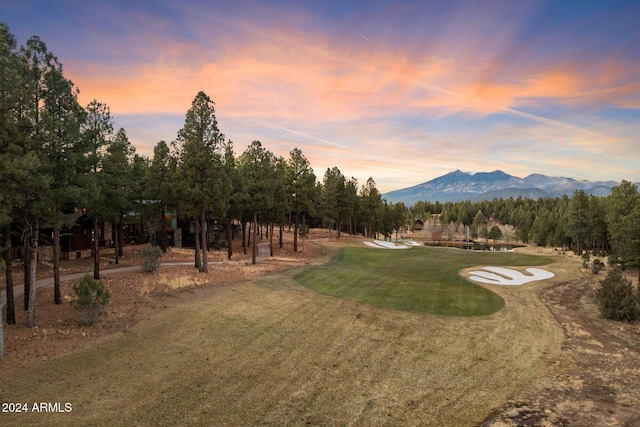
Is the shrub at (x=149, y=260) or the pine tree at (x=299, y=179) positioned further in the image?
the pine tree at (x=299, y=179)

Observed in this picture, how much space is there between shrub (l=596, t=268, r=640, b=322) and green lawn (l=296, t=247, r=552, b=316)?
6.01 metres

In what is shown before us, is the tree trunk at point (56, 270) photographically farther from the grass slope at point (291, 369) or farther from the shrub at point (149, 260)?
the shrub at point (149, 260)

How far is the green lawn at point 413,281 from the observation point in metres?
21.8

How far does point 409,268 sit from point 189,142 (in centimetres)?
2401

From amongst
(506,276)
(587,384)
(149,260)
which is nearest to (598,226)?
(506,276)

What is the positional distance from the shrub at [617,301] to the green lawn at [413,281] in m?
6.01

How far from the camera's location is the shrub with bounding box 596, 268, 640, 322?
21.0 metres

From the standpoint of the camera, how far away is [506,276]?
3256cm

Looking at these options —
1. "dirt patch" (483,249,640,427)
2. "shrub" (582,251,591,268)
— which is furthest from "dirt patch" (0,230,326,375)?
"shrub" (582,251,591,268)

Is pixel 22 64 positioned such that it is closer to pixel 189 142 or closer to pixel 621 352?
pixel 189 142

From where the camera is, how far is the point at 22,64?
14523mm

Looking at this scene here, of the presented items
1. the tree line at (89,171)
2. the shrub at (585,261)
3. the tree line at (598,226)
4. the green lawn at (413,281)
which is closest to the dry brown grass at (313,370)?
the green lawn at (413,281)

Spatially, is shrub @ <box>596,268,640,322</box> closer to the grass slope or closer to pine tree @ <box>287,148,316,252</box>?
the grass slope

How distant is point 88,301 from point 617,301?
29630 mm
